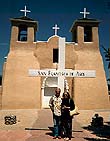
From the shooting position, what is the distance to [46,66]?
24438 mm

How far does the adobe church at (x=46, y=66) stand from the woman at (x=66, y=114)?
45.4 feet

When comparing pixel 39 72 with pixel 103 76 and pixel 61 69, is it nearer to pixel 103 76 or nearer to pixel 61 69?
pixel 61 69

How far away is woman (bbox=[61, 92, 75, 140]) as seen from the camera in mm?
8617

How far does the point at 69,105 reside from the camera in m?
8.69

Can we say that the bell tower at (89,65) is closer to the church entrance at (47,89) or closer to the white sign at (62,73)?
the church entrance at (47,89)

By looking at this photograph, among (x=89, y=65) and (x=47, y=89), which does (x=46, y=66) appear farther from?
(x=89, y=65)

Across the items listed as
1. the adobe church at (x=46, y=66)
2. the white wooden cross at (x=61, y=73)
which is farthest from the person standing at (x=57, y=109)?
the adobe church at (x=46, y=66)

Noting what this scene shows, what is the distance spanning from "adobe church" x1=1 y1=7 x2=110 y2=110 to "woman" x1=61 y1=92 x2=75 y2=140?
1383 cm

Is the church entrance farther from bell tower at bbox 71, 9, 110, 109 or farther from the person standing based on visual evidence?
the person standing

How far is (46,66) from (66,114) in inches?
625

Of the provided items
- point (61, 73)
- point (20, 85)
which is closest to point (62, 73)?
point (61, 73)

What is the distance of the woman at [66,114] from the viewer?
8.62 meters

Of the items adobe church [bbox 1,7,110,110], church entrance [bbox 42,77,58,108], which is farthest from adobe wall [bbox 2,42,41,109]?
church entrance [bbox 42,77,58,108]

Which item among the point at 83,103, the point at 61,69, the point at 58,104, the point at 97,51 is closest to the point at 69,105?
the point at 58,104
